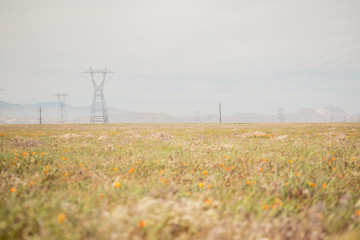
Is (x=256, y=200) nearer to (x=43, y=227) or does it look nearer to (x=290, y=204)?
(x=290, y=204)

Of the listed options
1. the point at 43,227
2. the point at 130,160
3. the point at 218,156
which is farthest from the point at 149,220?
the point at 218,156

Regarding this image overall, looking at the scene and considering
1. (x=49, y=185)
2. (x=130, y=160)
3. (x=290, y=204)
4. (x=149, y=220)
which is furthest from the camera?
(x=130, y=160)

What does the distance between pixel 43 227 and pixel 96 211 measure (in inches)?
21.7

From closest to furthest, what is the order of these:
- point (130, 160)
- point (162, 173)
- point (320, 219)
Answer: point (320, 219) → point (162, 173) → point (130, 160)

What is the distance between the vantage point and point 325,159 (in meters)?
5.89

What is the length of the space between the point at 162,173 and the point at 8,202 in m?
2.55

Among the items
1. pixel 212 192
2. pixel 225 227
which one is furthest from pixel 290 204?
pixel 225 227

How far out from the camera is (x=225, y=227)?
2.37 meters

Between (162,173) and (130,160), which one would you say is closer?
(162,173)

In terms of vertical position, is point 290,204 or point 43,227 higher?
point 43,227

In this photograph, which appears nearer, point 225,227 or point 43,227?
point 43,227

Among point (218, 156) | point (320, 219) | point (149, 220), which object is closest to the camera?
point (149, 220)

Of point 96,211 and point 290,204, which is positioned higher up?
point 96,211

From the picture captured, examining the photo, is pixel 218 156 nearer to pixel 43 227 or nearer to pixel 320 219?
pixel 320 219
